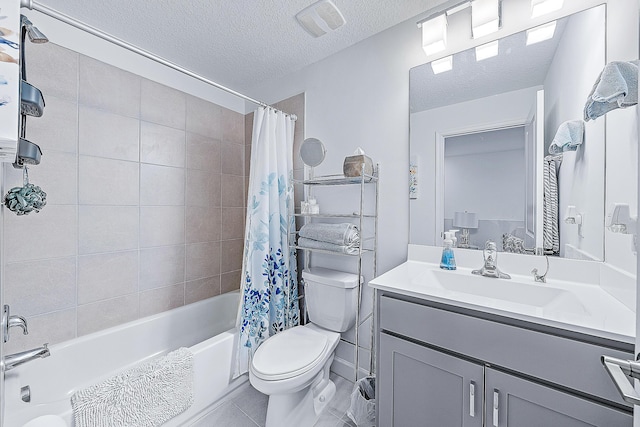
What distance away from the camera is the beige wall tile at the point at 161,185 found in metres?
1.87

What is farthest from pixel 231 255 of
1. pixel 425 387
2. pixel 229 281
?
pixel 425 387

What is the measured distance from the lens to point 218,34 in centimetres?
171

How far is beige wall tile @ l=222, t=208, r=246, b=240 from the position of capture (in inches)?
94.1

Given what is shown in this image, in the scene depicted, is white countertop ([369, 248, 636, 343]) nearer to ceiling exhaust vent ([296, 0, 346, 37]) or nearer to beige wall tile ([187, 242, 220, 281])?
ceiling exhaust vent ([296, 0, 346, 37])

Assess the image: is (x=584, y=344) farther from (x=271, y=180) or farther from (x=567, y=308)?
(x=271, y=180)

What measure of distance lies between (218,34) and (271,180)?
0.99 m

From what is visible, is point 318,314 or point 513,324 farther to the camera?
point 318,314

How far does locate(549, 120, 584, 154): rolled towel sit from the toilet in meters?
1.23

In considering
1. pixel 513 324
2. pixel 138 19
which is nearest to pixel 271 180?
pixel 138 19

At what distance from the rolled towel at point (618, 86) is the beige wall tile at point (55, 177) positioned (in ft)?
8.07

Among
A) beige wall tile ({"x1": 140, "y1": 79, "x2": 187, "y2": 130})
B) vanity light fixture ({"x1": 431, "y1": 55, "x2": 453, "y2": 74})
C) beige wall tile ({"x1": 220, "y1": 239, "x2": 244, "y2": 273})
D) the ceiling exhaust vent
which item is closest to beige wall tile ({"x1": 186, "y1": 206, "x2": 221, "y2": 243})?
beige wall tile ({"x1": 220, "y1": 239, "x2": 244, "y2": 273})

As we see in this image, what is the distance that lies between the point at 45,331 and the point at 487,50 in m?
2.83

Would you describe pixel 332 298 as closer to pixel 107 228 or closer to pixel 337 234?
pixel 337 234

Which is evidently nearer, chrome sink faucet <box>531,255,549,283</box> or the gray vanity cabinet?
the gray vanity cabinet
